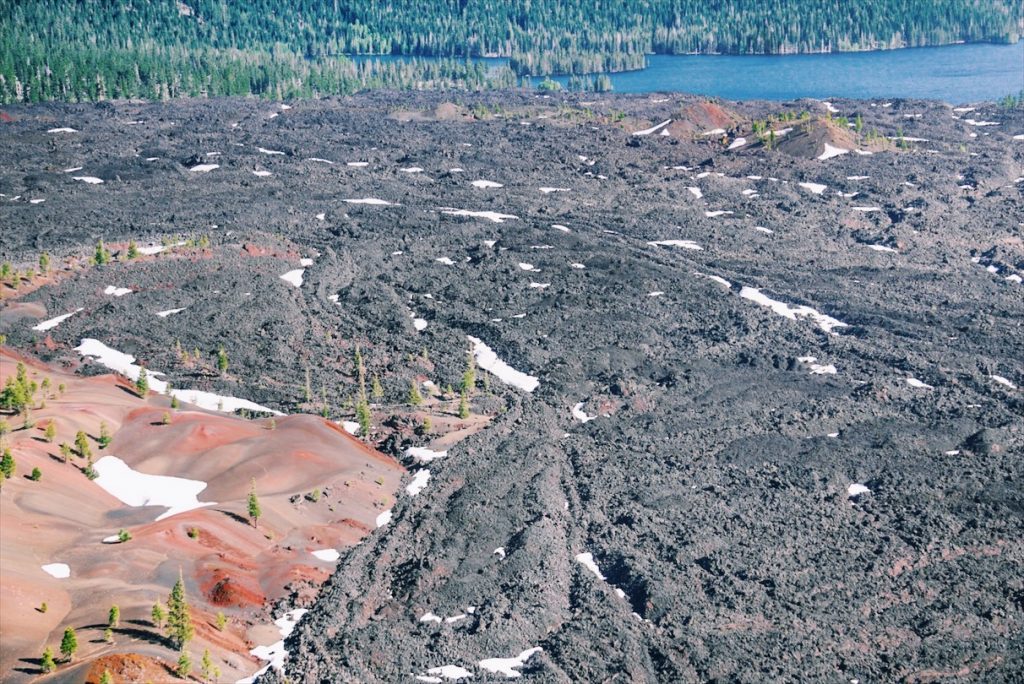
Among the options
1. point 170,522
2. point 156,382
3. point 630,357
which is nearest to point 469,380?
point 630,357

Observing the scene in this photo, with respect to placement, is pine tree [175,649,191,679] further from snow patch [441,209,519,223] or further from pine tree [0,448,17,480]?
snow patch [441,209,519,223]

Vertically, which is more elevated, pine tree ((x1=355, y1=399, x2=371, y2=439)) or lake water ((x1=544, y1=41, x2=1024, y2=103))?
pine tree ((x1=355, y1=399, x2=371, y2=439))

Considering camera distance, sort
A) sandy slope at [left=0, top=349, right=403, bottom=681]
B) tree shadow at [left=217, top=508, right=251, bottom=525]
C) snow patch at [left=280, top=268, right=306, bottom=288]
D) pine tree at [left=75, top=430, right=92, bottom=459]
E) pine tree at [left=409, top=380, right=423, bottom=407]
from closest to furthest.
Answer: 1. sandy slope at [left=0, top=349, right=403, bottom=681]
2. tree shadow at [left=217, top=508, right=251, bottom=525]
3. pine tree at [left=75, top=430, right=92, bottom=459]
4. pine tree at [left=409, top=380, right=423, bottom=407]
5. snow patch at [left=280, top=268, right=306, bottom=288]

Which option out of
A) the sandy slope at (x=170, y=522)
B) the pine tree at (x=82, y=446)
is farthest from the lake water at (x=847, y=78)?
the pine tree at (x=82, y=446)

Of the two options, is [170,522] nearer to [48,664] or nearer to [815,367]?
[48,664]

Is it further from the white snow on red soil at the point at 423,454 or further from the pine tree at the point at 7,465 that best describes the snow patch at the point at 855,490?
the pine tree at the point at 7,465

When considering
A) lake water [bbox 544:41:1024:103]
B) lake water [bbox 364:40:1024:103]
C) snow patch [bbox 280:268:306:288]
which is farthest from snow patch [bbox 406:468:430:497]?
lake water [bbox 544:41:1024:103]

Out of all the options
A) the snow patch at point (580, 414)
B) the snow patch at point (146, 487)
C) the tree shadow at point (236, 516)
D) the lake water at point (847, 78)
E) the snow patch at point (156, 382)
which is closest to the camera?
the tree shadow at point (236, 516)
